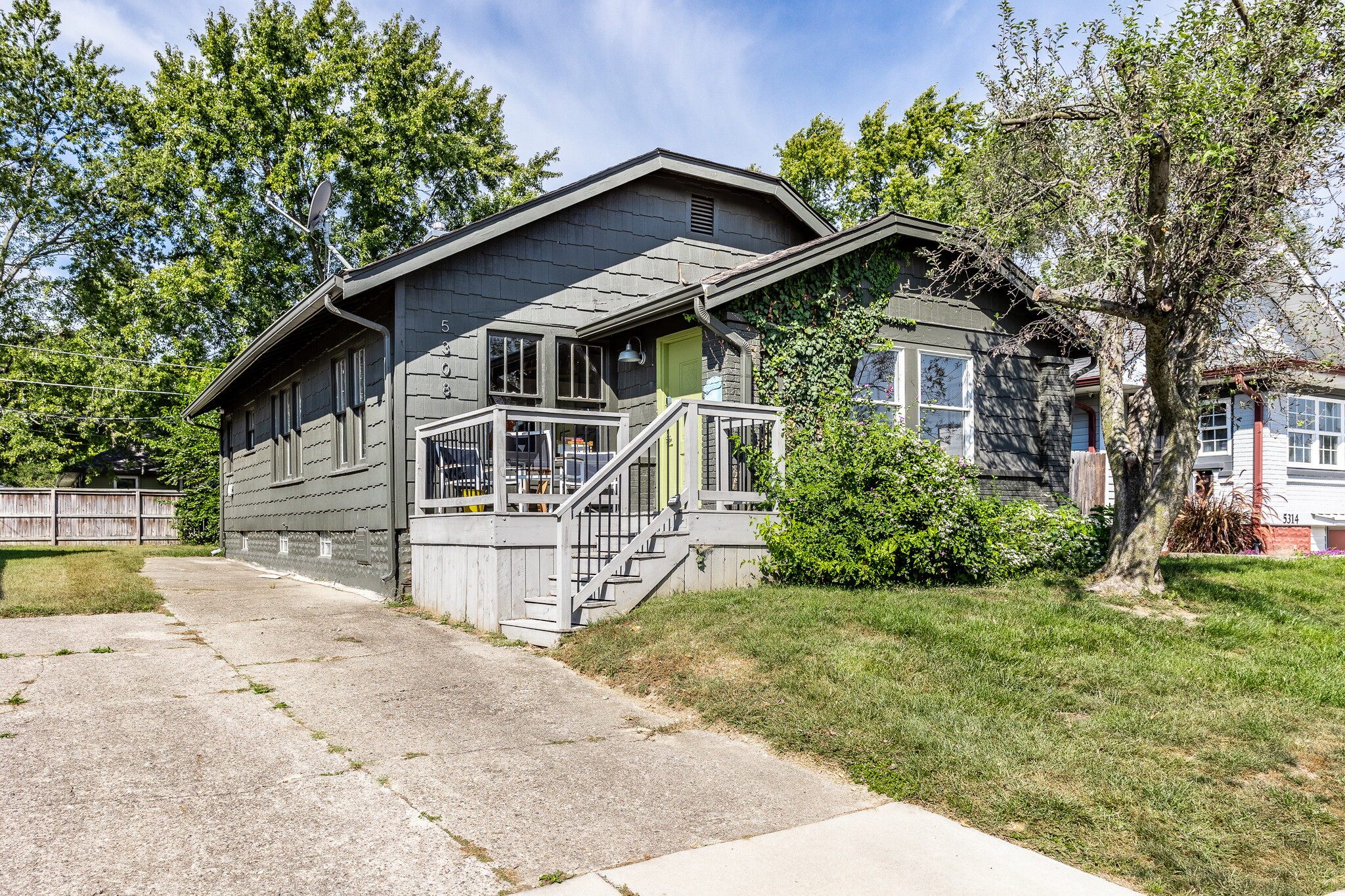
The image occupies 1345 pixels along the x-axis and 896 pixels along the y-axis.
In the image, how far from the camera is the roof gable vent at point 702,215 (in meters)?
12.6

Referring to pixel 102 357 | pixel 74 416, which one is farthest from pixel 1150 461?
pixel 74 416

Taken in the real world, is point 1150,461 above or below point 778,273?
below

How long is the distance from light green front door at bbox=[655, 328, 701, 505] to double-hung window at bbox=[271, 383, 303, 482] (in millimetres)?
6489

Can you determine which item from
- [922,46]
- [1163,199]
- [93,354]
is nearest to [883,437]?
[1163,199]

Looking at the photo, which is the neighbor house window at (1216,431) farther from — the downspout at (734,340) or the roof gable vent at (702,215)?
the downspout at (734,340)

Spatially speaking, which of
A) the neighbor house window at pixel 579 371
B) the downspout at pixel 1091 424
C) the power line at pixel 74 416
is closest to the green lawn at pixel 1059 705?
the neighbor house window at pixel 579 371

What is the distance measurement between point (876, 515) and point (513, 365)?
16.5ft

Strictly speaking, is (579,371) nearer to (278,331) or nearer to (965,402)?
(278,331)

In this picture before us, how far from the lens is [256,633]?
7777 millimetres

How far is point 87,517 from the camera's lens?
77.9ft

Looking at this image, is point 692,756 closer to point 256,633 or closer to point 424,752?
point 424,752

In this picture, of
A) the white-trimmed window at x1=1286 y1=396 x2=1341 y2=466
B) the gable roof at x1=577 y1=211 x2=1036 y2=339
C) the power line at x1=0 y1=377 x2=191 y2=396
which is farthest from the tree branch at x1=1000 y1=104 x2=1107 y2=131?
the power line at x1=0 y1=377 x2=191 y2=396

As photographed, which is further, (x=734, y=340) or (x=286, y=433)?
(x=286, y=433)

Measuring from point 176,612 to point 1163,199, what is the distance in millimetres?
9475
